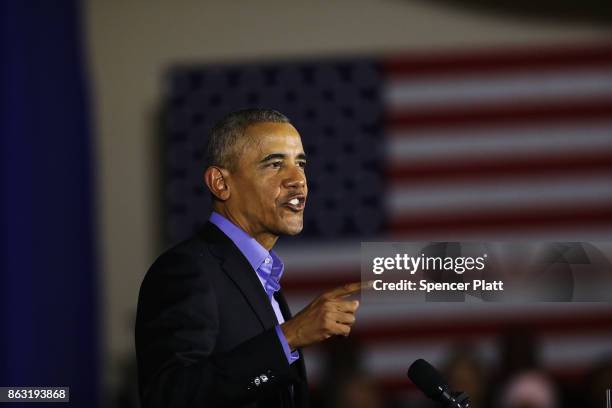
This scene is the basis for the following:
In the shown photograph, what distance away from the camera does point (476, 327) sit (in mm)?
3855

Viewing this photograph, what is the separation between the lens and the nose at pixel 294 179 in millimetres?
1059

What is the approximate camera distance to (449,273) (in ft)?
3.67

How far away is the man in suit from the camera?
99cm

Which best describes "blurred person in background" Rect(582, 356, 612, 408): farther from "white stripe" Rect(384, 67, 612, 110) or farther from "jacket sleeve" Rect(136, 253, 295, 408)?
"jacket sleeve" Rect(136, 253, 295, 408)

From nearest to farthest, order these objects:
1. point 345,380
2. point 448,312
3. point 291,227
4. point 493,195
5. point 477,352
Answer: point 291,227
point 345,380
point 477,352
point 448,312
point 493,195

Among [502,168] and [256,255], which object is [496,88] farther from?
[256,255]

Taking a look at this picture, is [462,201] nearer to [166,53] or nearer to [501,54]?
[501,54]

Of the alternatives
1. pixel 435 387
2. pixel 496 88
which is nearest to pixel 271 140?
pixel 435 387

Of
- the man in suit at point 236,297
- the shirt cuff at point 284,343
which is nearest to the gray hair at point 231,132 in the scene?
the man in suit at point 236,297

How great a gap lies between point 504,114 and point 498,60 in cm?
27

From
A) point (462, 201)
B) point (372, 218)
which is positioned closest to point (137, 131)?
point (372, 218)

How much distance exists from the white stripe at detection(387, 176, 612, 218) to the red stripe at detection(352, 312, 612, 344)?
1.69ft

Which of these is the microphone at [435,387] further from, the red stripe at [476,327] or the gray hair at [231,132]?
the red stripe at [476,327]

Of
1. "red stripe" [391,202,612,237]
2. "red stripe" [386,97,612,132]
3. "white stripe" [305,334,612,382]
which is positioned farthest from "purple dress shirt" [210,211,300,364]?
"red stripe" [386,97,612,132]
